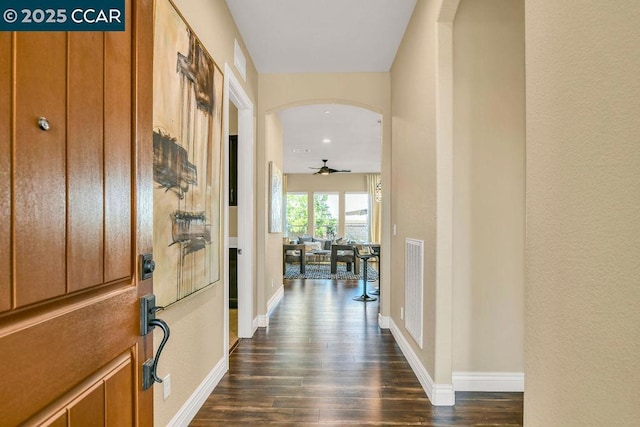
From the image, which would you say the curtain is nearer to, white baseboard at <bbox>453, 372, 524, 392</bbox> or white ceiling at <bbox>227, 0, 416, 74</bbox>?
white ceiling at <bbox>227, 0, 416, 74</bbox>

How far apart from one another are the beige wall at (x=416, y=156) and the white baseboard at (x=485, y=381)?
0.83ft

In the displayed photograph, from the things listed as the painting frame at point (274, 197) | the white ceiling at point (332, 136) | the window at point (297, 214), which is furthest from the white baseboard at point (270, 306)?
the window at point (297, 214)

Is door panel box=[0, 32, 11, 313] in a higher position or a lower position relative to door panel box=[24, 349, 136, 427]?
higher

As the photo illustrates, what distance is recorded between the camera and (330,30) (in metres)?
3.29

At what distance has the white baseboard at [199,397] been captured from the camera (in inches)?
81.2

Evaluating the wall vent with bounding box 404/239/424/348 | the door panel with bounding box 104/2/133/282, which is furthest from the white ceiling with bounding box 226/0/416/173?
the door panel with bounding box 104/2/133/282

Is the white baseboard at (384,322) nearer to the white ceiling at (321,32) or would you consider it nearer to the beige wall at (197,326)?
the beige wall at (197,326)

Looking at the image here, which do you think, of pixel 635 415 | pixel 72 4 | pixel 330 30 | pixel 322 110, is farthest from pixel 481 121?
pixel 322 110

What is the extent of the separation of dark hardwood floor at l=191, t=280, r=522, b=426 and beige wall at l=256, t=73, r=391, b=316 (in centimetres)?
66

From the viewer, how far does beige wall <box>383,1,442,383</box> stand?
250 centimetres

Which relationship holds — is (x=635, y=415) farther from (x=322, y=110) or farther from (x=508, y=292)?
(x=322, y=110)

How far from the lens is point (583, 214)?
38.6 inches

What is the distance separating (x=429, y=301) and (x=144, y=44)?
2.28m

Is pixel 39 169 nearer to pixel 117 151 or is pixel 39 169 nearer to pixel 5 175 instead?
pixel 5 175
